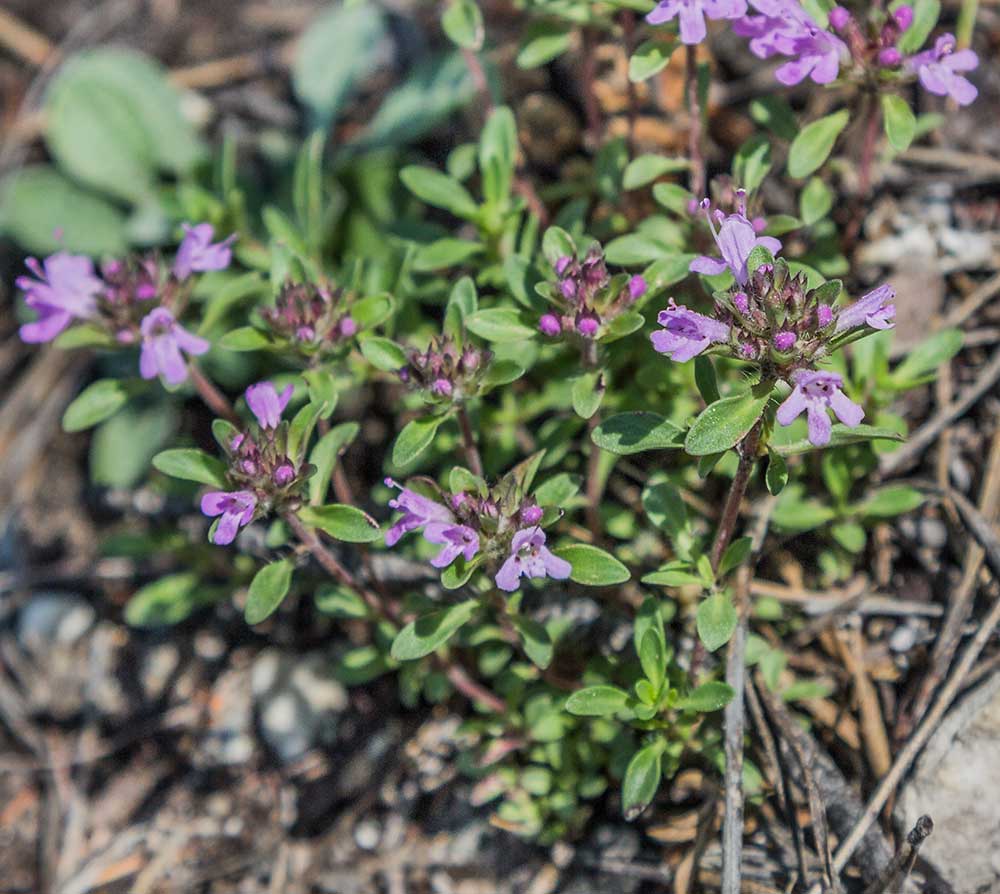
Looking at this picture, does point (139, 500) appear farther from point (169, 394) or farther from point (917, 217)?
point (917, 217)

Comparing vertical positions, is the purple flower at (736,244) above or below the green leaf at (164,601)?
above

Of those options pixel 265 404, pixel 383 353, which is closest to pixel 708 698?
pixel 383 353

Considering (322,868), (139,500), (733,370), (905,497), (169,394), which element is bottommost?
(322,868)

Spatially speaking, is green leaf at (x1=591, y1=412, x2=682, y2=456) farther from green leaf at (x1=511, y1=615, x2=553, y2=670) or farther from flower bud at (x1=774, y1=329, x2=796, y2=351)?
green leaf at (x1=511, y1=615, x2=553, y2=670)

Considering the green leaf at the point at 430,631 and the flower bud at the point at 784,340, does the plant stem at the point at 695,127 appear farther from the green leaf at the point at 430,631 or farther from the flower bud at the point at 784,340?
the green leaf at the point at 430,631

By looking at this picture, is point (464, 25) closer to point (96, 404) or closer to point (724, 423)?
point (96, 404)

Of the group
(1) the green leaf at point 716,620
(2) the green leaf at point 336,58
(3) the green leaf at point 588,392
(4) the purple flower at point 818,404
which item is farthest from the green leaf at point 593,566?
(2) the green leaf at point 336,58

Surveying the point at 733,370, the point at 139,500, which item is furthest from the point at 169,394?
the point at 733,370
